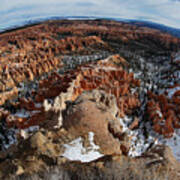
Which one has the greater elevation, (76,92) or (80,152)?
(80,152)

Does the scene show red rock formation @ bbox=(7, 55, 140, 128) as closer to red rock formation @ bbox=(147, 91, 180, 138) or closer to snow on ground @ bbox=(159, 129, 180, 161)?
red rock formation @ bbox=(147, 91, 180, 138)

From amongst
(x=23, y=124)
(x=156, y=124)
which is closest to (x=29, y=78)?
(x=23, y=124)

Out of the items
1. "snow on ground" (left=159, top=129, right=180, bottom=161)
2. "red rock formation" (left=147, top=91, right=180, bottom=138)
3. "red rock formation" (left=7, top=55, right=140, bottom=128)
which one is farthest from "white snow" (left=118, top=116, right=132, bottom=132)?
"snow on ground" (left=159, top=129, right=180, bottom=161)

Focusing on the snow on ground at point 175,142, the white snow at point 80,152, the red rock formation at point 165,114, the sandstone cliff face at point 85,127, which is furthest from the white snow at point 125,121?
the white snow at point 80,152

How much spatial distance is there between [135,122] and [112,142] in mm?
12525

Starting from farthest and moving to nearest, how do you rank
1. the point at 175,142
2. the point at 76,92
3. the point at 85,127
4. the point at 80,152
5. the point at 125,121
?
the point at 76,92
the point at 125,121
the point at 175,142
the point at 85,127
the point at 80,152

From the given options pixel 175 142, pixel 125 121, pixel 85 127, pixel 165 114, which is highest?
pixel 85 127

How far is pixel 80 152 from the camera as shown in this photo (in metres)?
8.73

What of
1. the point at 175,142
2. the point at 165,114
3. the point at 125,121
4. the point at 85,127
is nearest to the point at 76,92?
the point at 125,121

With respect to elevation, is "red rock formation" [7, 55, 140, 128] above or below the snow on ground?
above

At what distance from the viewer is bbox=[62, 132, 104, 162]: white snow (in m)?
8.19

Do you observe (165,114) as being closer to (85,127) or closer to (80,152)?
(85,127)

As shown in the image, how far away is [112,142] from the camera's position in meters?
10.8

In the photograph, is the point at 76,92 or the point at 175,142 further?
the point at 76,92
